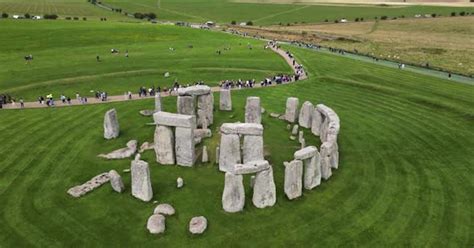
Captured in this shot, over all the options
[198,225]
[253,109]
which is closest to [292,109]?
[253,109]

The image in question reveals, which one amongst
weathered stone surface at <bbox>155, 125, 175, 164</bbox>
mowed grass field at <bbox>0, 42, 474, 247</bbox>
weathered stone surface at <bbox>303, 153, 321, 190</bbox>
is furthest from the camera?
weathered stone surface at <bbox>155, 125, 175, 164</bbox>

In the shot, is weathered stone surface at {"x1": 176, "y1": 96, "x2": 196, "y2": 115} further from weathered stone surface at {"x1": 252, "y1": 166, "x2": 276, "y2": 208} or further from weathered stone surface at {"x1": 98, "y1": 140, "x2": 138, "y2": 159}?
weathered stone surface at {"x1": 252, "y1": 166, "x2": 276, "y2": 208}

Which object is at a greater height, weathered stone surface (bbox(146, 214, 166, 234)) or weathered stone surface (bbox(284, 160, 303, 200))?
weathered stone surface (bbox(284, 160, 303, 200))

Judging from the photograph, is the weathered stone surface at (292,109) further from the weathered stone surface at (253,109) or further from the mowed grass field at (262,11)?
the mowed grass field at (262,11)

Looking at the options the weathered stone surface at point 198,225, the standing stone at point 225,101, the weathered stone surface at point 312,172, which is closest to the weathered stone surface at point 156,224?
the weathered stone surface at point 198,225

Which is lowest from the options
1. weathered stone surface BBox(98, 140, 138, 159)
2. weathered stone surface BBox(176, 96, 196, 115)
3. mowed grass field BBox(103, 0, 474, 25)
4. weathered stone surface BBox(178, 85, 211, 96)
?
weathered stone surface BBox(98, 140, 138, 159)

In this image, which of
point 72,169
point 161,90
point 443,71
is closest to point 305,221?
point 72,169

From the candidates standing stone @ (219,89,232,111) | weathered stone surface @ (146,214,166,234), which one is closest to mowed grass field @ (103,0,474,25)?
standing stone @ (219,89,232,111)
